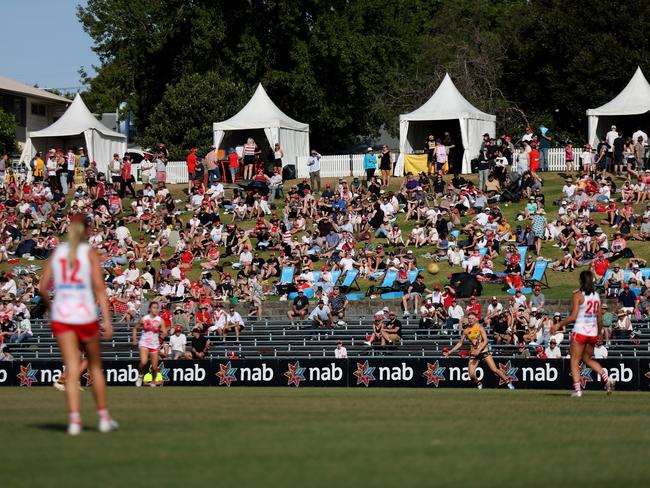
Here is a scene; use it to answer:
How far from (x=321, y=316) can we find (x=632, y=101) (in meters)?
19.4

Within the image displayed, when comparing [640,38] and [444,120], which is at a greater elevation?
[640,38]

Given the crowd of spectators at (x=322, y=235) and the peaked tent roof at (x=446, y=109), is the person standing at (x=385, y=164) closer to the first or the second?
the crowd of spectators at (x=322, y=235)

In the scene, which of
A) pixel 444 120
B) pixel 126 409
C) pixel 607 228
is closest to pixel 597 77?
pixel 444 120

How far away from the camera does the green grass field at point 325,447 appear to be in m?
7.95

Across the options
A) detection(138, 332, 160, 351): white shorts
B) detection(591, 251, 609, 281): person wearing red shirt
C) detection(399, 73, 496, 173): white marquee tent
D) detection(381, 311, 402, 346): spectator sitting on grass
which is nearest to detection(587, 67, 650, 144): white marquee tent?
detection(399, 73, 496, 173): white marquee tent

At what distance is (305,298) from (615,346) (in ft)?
28.3

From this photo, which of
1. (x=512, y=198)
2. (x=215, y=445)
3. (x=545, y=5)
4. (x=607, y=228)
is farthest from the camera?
(x=545, y=5)

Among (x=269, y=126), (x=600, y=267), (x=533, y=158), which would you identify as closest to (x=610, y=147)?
(x=533, y=158)

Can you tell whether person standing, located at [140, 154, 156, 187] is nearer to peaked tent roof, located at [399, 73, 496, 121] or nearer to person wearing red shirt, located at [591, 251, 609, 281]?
peaked tent roof, located at [399, 73, 496, 121]

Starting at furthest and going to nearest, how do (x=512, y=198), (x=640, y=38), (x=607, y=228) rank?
(x=640, y=38) < (x=512, y=198) < (x=607, y=228)

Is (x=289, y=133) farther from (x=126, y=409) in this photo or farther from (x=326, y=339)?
(x=126, y=409)

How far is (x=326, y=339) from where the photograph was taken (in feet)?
95.0

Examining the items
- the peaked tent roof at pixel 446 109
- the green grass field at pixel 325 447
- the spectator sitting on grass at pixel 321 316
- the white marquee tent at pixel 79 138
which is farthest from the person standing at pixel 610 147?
the green grass field at pixel 325 447

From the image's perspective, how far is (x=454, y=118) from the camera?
146 feet
